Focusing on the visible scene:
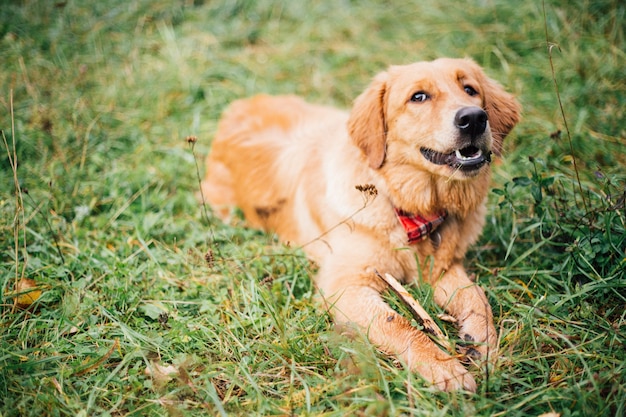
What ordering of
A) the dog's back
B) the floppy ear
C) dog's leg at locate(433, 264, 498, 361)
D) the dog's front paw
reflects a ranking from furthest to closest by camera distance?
the dog's back → the floppy ear → dog's leg at locate(433, 264, 498, 361) → the dog's front paw

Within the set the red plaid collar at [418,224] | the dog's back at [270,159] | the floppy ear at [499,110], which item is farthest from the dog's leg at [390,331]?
the floppy ear at [499,110]

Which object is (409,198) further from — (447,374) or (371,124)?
(447,374)

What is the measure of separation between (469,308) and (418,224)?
0.56 metres

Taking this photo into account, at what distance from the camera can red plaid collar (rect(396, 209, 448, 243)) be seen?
2.94 meters

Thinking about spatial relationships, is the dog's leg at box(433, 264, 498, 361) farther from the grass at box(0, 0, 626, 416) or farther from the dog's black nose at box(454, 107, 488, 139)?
the dog's black nose at box(454, 107, 488, 139)

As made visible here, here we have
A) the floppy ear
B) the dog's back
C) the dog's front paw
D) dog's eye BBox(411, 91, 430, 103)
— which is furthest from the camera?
the dog's back

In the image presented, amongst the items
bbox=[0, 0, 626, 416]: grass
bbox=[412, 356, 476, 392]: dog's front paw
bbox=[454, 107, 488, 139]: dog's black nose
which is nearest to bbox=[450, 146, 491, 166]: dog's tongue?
bbox=[454, 107, 488, 139]: dog's black nose

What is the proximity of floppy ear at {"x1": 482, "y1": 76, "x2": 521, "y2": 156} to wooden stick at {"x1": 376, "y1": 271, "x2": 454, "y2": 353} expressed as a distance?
3.51 ft

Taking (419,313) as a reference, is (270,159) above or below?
above

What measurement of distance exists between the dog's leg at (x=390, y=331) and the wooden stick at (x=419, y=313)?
0.22ft

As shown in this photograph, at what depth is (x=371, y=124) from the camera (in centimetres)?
299

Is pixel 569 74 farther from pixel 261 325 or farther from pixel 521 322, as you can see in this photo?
pixel 261 325

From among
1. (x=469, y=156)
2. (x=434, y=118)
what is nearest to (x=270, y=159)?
(x=434, y=118)

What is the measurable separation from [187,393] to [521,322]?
1725 millimetres
